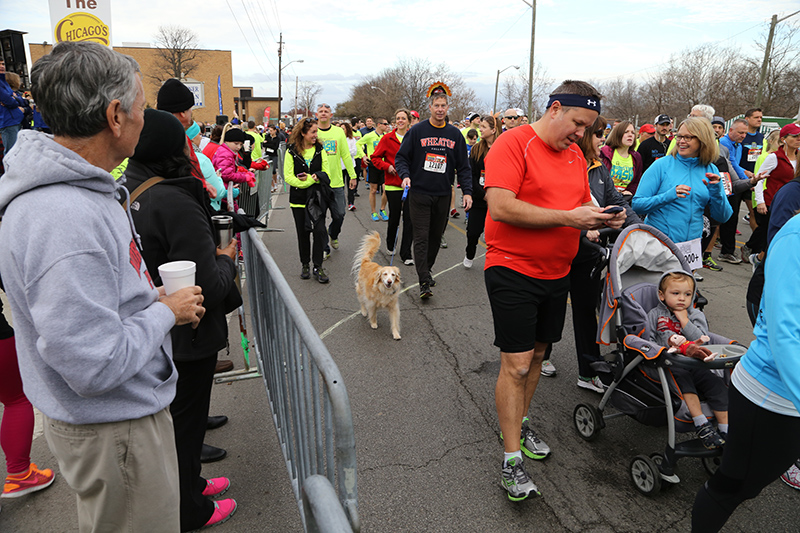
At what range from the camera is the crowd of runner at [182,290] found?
1.29 metres

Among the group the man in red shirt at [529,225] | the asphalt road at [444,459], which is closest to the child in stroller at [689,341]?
the asphalt road at [444,459]

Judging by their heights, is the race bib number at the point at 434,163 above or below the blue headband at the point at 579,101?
below

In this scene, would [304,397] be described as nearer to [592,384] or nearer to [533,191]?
[533,191]

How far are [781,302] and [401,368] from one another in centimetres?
322

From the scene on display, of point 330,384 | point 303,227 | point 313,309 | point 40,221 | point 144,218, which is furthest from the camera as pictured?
point 303,227

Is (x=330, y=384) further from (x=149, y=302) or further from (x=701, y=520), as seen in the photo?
(x=701, y=520)

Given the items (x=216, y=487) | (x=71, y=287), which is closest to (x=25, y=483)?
(x=216, y=487)

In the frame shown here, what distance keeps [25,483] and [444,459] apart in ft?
8.30

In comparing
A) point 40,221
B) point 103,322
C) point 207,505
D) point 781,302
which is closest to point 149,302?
point 103,322

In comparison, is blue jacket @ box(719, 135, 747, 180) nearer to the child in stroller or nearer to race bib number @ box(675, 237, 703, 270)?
race bib number @ box(675, 237, 703, 270)

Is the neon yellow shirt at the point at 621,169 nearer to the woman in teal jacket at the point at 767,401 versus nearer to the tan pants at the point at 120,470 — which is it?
the woman in teal jacket at the point at 767,401

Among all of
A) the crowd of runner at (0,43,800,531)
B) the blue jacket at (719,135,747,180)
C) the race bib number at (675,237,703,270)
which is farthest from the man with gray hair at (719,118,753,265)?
the race bib number at (675,237,703,270)

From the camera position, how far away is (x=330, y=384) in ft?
4.85

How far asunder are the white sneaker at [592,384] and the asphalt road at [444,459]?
9 cm
